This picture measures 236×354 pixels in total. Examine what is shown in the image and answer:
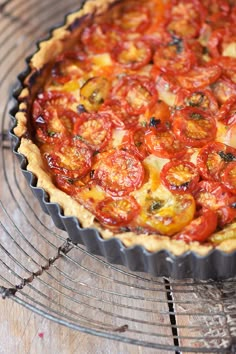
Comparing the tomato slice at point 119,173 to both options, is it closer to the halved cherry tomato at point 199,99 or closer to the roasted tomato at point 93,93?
the roasted tomato at point 93,93

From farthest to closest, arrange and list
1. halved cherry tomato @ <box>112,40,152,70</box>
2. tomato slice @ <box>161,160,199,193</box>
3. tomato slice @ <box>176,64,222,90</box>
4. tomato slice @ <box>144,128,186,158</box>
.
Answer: halved cherry tomato @ <box>112,40,152,70</box>
tomato slice @ <box>176,64,222,90</box>
tomato slice @ <box>144,128,186,158</box>
tomato slice @ <box>161,160,199,193</box>

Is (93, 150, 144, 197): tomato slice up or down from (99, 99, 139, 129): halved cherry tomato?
down

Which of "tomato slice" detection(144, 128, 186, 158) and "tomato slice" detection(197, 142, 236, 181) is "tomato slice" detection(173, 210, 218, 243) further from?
"tomato slice" detection(144, 128, 186, 158)

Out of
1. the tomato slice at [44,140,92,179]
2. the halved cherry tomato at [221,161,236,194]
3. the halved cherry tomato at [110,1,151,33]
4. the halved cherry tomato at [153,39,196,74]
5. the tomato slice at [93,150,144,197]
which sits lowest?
the halved cherry tomato at [221,161,236,194]

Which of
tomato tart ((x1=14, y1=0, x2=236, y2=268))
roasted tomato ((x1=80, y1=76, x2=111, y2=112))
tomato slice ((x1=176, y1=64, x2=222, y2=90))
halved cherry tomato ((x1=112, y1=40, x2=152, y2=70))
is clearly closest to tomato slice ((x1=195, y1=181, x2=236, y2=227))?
tomato tart ((x1=14, y1=0, x2=236, y2=268))

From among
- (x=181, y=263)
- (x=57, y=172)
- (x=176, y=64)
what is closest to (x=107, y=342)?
(x=181, y=263)

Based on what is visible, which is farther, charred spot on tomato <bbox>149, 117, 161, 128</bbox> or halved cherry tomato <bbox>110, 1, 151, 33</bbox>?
halved cherry tomato <bbox>110, 1, 151, 33</bbox>

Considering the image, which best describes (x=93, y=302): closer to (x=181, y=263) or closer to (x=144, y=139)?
(x=181, y=263)
